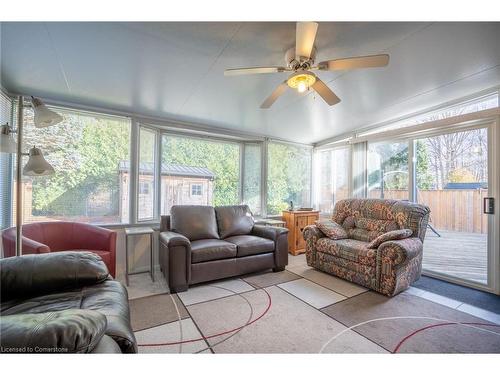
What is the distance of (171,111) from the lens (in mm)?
3250

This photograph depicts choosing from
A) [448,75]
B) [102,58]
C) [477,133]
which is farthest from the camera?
[477,133]

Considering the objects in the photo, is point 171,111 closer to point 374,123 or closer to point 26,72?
point 26,72

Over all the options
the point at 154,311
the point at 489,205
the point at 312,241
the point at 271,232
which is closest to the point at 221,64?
the point at 271,232

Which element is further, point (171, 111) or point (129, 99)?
point (171, 111)

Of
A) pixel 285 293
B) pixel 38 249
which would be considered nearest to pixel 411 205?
pixel 285 293

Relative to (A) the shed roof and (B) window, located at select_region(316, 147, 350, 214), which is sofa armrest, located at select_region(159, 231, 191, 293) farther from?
(B) window, located at select_region(316, 147, 350, 214)

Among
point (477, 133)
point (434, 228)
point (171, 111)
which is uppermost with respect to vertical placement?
point (171, 111)

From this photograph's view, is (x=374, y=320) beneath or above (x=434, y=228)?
beneath

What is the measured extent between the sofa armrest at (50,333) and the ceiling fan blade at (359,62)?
6.88 feet

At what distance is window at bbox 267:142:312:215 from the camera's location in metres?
4.68

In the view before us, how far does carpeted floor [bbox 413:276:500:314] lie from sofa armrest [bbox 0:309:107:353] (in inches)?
128

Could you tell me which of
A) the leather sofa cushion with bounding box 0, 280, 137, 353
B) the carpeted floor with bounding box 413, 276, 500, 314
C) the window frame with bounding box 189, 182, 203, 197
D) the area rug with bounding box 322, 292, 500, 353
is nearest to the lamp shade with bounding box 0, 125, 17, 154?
the leather sofa cushion with bounding box 0, 280, 137, 353
